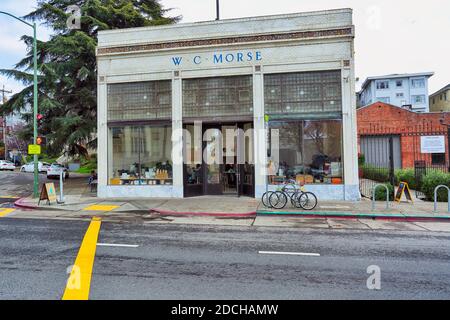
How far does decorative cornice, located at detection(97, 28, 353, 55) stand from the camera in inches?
543

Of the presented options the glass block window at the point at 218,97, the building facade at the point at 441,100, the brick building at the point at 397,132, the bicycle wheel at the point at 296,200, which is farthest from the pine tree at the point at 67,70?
the building facade at the point at 441,100

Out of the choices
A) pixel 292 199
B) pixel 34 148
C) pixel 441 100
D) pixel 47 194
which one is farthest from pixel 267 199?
pixel 441 100

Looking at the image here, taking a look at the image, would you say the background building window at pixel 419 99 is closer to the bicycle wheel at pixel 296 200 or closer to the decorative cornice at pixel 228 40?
the decorative cornice at pixel 228 40

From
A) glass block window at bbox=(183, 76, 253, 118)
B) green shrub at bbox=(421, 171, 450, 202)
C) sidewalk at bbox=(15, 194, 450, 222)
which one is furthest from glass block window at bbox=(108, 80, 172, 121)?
green shrub at bbox=(421, 171, 450, 202)

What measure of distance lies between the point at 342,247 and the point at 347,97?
8.53 meters

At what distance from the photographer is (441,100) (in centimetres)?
5819

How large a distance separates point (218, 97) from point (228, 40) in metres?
2.58

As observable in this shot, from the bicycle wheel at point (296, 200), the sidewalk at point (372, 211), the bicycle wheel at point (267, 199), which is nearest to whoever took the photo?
the sidewalk at point (372, 211)

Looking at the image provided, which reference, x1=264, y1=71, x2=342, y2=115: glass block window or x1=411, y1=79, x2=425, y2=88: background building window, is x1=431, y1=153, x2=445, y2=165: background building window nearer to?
x1=264, y1=71, x2=342, y2=115: glass block window

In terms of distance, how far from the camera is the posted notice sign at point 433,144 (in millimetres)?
13625

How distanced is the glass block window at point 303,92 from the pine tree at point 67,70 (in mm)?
14271

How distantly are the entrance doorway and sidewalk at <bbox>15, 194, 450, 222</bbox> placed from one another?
90 centimetres

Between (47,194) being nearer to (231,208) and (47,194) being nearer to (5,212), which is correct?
(5,212)

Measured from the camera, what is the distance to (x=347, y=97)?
45.0ft
